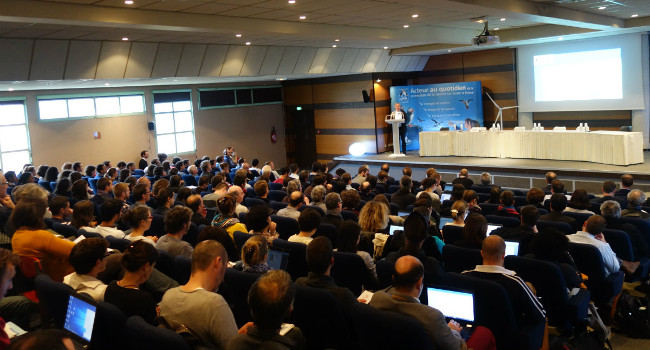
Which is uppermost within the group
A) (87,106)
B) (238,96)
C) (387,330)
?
(238,96)

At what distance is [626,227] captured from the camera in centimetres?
570

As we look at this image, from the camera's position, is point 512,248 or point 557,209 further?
point 557,209

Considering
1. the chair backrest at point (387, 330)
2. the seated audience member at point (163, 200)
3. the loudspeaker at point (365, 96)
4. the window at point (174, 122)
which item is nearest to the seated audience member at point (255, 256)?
the chair backrest at point (387, 330)

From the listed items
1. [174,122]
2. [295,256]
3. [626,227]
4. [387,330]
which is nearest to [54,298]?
[295,256]

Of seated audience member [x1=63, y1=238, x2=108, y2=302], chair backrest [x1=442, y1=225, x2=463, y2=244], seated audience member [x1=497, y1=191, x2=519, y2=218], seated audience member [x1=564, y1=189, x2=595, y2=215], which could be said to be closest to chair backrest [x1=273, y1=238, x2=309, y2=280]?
seated audience member [x1=63, y1=238, x2=108, y2=302]

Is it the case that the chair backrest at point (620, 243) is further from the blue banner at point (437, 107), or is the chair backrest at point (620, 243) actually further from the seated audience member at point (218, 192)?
the blue banner at point (437, 107)

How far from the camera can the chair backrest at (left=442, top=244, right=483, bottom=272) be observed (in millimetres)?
4398

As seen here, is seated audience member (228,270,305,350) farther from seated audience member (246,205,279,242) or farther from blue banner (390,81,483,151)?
blue banner (390,81,483,151)

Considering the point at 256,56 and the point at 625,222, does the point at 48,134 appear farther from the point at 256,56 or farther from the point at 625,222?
the point at 625,222

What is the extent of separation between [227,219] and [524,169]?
29.5 ft

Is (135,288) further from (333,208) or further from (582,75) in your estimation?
(582,75)

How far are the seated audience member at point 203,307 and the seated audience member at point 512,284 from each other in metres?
1.71

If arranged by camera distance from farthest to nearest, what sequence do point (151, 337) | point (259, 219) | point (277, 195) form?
point (277, 195)
point (259, 219)
point (151, 337)

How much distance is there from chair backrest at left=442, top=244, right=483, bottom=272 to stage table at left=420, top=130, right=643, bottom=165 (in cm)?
874
